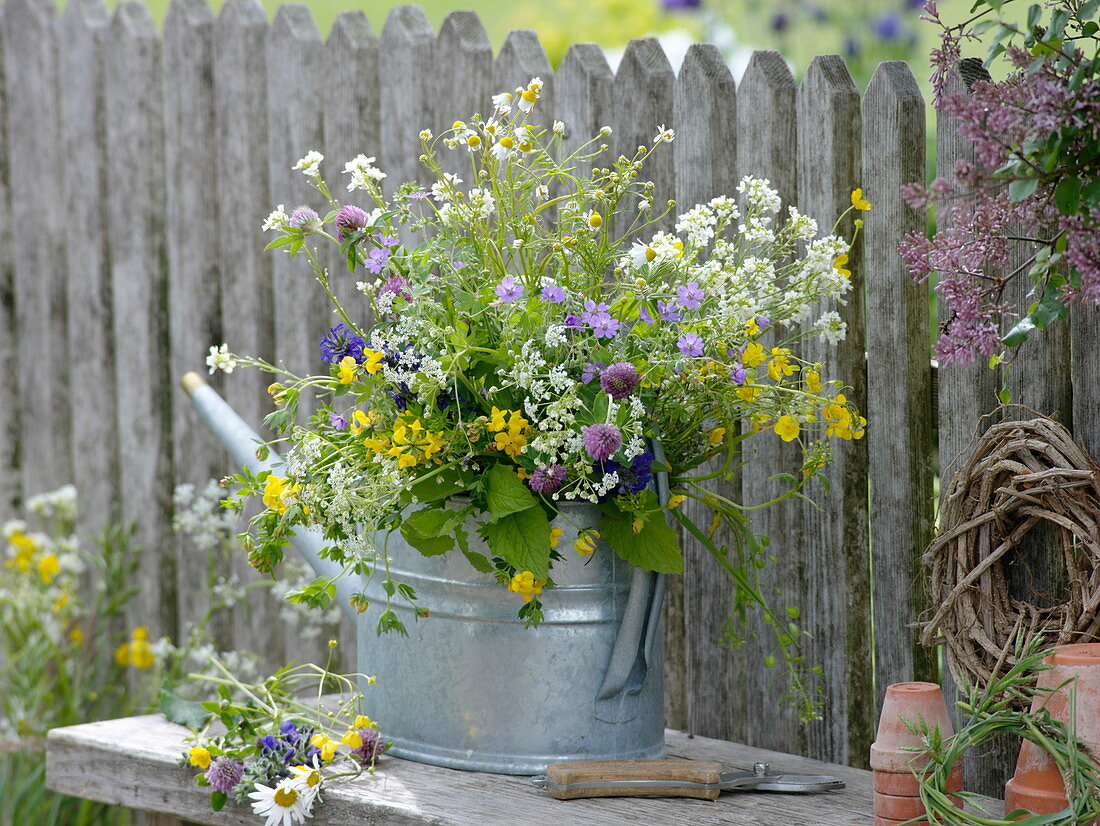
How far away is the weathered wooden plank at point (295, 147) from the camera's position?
2551 mm

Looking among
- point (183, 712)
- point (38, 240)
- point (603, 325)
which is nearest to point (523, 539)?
point (603, 325)

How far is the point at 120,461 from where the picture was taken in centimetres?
295

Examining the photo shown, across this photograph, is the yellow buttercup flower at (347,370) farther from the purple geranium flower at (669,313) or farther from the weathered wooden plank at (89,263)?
the weathered wooden plank at (89,263)

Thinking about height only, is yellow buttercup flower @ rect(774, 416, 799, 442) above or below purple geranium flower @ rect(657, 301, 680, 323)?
below

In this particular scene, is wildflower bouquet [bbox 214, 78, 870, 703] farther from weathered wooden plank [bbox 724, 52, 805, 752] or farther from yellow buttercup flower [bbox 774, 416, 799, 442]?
weathered wooden plank [bbox 724, 52, 805, 752]

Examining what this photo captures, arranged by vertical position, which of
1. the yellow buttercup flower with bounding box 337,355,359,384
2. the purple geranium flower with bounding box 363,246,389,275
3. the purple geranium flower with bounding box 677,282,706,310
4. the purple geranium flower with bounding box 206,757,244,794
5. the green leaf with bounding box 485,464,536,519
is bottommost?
the purple geranium flower with bounding box 206,757,244,794

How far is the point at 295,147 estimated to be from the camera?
2602mm

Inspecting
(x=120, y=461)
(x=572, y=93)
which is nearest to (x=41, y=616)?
(x=120, y=461)

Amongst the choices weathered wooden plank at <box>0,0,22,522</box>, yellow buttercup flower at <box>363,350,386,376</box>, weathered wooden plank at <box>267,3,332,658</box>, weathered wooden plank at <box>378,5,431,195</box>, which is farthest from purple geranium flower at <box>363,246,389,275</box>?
weathered wooden plank at <box>0,0,22,522</box>

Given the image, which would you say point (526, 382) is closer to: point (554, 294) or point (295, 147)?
point (554, 294)

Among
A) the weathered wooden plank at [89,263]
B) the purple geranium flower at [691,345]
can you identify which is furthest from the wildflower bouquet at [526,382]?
the weathered wooden plank at [89,263]

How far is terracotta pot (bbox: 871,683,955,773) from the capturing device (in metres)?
1.35

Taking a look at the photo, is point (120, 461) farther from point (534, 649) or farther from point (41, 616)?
point (534, 649)

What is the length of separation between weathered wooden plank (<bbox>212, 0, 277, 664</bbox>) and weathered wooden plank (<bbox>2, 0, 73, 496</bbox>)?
0.58m
